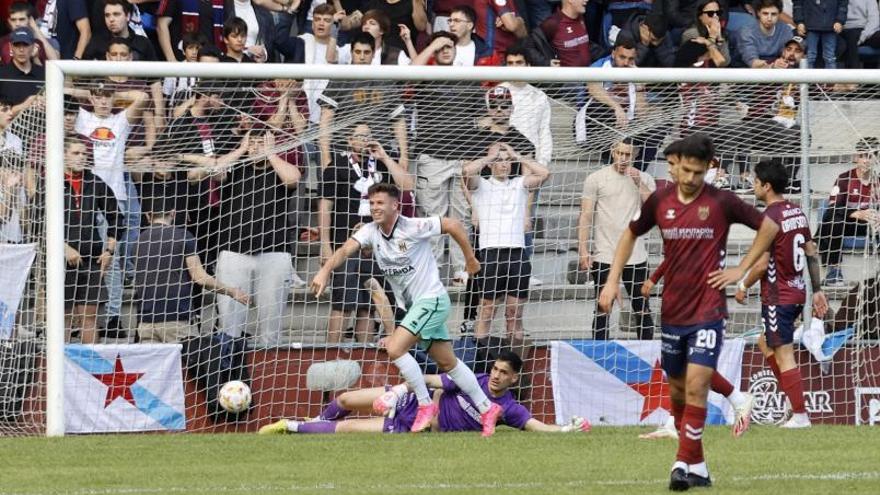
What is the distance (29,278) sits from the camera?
43.3ft

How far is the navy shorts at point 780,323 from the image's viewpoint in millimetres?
12492

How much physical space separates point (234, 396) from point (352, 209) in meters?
2.11

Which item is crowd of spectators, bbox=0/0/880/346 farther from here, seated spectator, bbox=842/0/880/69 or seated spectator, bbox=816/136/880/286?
seated spectator, bbox=842/0/880/69

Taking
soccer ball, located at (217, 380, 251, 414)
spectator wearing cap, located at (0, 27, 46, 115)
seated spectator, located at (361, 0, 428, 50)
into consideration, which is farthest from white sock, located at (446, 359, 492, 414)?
seated spectator, located at (361, 0, 428, 50)

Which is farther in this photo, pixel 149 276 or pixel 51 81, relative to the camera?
pixel 149 276

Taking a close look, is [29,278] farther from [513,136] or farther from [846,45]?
[846,45]

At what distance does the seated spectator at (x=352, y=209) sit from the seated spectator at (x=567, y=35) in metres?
3.60

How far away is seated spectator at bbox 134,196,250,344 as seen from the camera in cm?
1341

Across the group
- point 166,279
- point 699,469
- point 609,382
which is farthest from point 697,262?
point 166,279

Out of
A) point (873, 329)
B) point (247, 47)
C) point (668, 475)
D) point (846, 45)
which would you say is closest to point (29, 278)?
point (247, 47)

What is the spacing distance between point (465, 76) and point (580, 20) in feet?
15.1

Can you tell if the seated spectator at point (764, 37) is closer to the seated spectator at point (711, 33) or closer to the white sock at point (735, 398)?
the seated spectator at point (711, 33)

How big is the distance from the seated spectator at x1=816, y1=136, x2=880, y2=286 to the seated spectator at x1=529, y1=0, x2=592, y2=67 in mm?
3602

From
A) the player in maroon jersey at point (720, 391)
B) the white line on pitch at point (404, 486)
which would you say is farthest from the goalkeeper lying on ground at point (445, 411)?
the white line on pitch at point (404, 486)
